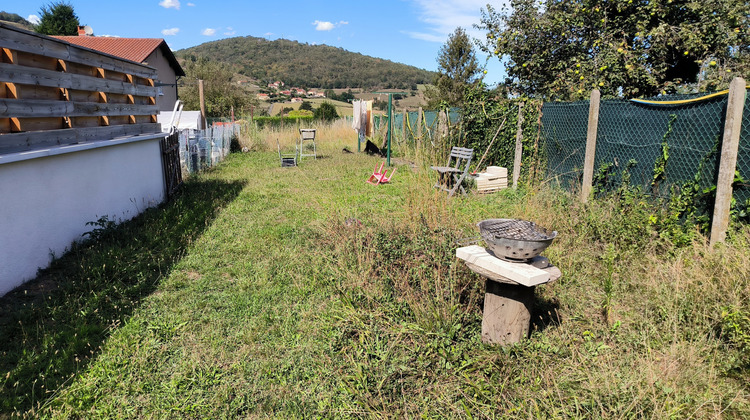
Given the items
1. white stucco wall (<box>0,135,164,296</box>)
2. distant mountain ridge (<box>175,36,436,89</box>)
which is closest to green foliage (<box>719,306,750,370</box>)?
white stucco wall (<box>0,135,164,296</box>)

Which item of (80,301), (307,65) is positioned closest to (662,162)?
(80,301)

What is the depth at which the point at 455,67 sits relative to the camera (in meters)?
28.1

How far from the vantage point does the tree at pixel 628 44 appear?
8812mm

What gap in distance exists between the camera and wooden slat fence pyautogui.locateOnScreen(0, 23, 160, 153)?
348 centimetres

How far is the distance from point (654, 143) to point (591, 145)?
1.03 metres

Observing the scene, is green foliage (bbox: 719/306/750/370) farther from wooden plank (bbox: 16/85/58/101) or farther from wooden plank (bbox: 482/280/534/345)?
wooden plank (bbox: 16/85/58/101)

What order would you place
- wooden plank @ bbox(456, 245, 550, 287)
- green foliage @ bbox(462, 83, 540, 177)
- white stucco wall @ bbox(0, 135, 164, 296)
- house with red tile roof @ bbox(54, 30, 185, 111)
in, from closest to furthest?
wooden plank @ bbox(456, 245, 550, 287), white stucco wall @ bbox(0, 135, 164, 296), green foliage @ bbox(462, 83, 540, 177), house with red tile roof @ bbox(54, 30, 185, 111)

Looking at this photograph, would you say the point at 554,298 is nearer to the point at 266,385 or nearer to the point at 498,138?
the point at 266,385

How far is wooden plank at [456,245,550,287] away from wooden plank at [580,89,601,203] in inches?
139

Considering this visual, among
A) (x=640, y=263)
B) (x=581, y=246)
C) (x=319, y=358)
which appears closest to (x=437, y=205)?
(x=581, y=246)

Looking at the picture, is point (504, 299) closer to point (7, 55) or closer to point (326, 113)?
point (7, 55)

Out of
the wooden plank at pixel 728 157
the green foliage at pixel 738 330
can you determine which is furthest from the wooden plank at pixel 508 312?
the wooden plank at pixel 728 157

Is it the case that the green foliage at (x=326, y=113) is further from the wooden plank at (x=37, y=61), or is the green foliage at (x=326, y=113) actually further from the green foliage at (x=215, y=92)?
the wooden plank at (x=37, y=61)

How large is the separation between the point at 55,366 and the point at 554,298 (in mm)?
3438
